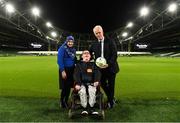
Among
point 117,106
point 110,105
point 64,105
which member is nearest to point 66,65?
point 64,105

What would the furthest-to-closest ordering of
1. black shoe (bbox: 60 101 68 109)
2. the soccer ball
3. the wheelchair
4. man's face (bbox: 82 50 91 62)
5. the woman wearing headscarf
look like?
black shoe (bbox: 60 101 68 109)
the woman wearing headscarf
the soccer ball
man's face (bbox: 82 50 91 62)
the wheelchair

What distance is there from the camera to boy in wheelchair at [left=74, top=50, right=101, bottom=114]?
795 centimetres

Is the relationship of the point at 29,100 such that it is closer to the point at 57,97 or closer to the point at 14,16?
the point at 57,97

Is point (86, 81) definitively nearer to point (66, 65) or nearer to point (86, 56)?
point (86, 56)

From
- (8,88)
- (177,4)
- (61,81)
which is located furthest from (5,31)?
(61,81)

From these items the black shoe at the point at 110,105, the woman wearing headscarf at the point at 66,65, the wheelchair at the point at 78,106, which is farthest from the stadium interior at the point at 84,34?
the wheelchair at the point at 78,106

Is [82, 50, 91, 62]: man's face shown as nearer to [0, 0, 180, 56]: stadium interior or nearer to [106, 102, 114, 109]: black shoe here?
[106, 102, 114, 109]: black shoe

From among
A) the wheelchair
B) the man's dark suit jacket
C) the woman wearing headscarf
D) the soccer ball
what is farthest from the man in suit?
the wheelchair

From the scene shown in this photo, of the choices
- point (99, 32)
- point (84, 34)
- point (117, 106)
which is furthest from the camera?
point (84, 34)

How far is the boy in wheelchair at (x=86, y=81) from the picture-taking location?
7.95 metres

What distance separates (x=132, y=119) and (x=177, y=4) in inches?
1592

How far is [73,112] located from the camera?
775cm

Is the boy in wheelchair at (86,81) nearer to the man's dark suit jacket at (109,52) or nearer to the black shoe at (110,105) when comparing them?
the man's dark suit jacket at (109,52)

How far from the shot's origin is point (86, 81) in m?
8.25
